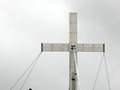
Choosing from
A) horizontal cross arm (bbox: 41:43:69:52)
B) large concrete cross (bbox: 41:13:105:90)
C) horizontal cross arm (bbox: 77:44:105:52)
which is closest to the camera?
large concrete cross (bbox: 41:13:105:90)

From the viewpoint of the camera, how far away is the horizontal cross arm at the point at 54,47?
7269 centimetres

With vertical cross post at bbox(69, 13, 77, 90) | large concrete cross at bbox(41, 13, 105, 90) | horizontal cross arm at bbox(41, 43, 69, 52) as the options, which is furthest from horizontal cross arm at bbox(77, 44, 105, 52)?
horizontal cross arm at bbox(41, 43, 69, 52)

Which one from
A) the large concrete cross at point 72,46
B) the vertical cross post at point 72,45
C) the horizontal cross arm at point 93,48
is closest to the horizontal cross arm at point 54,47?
the large concrete cross at point 72,46

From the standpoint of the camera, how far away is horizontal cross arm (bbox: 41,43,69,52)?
2862 inches

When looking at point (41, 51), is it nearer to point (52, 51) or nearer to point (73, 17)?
point (52, 51)

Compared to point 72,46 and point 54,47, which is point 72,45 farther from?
point 54,47

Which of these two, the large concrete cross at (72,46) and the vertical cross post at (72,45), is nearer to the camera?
the vertical cross post at (72,45)

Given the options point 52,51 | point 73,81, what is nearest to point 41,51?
point 52,51

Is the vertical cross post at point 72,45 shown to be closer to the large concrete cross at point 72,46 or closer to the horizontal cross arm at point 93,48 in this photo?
the large concrete cross at point 72,46

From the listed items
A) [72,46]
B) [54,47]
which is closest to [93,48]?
[72,46]

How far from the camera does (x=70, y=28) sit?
239 ft

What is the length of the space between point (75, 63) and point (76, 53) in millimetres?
1769

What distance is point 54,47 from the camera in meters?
72.9

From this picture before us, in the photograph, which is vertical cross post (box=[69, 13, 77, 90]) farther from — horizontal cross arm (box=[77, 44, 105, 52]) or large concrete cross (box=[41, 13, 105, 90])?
horizontal cross arm (box=[77, 44, 105, 52])
